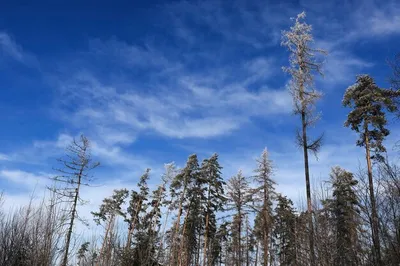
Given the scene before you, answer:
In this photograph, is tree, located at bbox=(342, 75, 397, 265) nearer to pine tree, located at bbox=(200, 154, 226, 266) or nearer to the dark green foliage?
the dark green foliage

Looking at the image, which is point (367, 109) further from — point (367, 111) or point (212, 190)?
point (212, 190)

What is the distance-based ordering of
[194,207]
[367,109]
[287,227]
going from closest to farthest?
[287,227] → [367,109] → [194,207]

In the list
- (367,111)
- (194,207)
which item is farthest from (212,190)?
(367,111)

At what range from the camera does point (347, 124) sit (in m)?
24.0

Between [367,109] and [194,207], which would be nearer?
[367,109]

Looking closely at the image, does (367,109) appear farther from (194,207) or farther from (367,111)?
(194,207)

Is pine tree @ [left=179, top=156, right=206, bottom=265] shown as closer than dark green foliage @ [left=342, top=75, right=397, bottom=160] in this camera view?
No

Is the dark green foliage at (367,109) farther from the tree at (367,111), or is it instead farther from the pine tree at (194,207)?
the pine tree at (194,207)

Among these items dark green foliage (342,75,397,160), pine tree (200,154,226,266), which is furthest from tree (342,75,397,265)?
pine tree (200,154,226,266)

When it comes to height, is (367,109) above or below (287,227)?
above

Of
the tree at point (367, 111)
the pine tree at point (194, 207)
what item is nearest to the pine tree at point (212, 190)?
the pine tree at point (194, 207)

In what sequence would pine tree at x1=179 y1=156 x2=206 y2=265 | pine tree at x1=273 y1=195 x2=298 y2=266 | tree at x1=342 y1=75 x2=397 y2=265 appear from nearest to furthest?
1. pine tree at x1=273 y1=195 x2=298 y2=266
2. tree at x1=342 y1=75 x2=397 y2=265
3. pine tree at x1=179 y1=156 x2=206 y2=265

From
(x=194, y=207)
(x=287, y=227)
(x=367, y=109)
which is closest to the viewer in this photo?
(x=287, y=227)

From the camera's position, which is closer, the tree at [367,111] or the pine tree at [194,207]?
the tree at [367,111]
